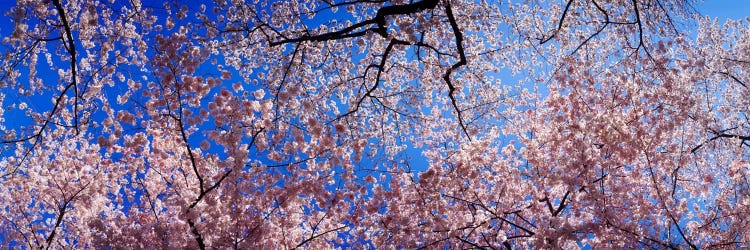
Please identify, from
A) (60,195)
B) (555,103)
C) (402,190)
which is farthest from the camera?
(60,195)

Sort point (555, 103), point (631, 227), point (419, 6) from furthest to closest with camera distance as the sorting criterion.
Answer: point (555, 103) < point (631, 227) < point (419, 6)

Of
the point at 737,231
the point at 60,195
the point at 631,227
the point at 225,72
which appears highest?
the point at 60,195

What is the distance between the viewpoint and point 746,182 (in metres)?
10.2

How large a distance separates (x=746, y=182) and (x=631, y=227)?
12.1 feet

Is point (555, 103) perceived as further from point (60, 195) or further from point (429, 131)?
point (60, 195)

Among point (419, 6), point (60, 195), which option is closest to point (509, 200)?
point (419, 6)

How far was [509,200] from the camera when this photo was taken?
10.9m

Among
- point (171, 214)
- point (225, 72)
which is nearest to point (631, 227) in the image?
point (225, 72)

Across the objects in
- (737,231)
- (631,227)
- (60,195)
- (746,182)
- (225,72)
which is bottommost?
(631,227)

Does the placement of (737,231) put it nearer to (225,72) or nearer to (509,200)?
(509,200)

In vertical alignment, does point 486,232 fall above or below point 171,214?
below

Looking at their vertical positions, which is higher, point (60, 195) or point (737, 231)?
point (60, 195)

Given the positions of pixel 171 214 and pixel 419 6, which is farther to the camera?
pixel 171 214

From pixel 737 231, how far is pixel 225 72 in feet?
34.0
